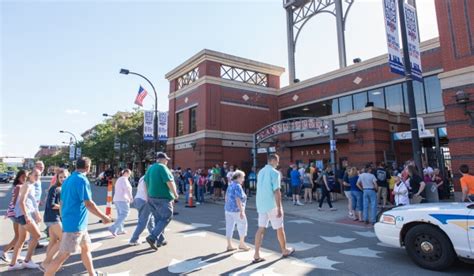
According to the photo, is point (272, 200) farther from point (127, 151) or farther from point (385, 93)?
point (127, 151)

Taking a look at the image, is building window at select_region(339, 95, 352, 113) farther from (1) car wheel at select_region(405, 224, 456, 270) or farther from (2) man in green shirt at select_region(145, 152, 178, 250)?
(2) man in green shirt at select_region(145, 152, 178, 250)

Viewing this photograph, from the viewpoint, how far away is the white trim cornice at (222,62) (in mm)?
23375

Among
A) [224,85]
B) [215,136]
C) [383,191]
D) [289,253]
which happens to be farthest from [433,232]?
[224,85]

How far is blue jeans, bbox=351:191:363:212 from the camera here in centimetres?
1012

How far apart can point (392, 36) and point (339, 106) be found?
1301 centimetres

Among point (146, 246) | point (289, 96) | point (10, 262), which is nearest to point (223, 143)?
point (289, 96)

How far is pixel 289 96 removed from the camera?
82.7 ft

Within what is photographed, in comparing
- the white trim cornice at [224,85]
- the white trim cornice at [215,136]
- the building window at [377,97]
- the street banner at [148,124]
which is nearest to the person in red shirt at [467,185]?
the building window at [377,97]

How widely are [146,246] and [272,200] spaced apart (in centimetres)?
302

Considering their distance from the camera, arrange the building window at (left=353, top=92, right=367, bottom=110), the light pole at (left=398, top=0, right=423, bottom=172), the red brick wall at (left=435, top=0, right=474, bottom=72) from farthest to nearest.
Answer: the building window at (left=353, top=92, right=367, bottom=110) < the red brick wall at (left=435, top=0, right=474, bottom=72) < the light pole at (left=398, top=0, right=423, bottom=172)

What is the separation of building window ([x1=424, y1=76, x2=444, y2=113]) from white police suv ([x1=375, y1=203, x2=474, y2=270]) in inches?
538

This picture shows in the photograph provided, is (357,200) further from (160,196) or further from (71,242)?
(71,242)

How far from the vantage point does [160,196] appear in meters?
6.59

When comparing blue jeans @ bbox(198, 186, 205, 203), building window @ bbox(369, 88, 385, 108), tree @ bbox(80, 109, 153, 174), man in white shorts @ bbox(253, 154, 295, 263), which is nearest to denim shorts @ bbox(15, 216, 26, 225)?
man in white shorts @ bbox(253, 154, 295, 263)
